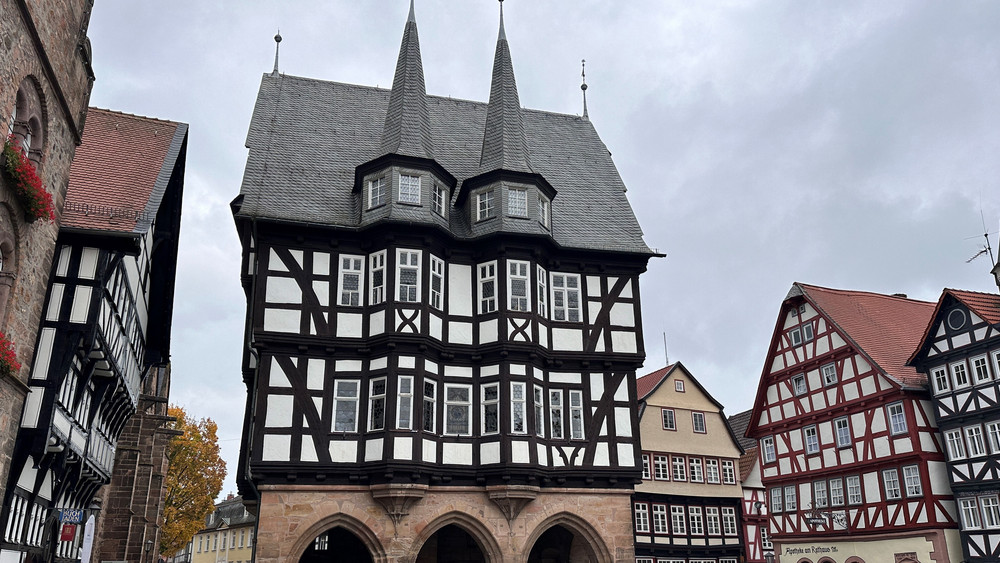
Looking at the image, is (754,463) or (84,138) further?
(754,463)

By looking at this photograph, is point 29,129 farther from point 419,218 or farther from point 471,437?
point 471,437

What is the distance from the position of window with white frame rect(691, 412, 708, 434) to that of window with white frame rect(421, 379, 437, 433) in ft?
68.4

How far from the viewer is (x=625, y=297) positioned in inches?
966

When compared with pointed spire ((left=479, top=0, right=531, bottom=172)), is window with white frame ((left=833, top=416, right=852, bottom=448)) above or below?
below

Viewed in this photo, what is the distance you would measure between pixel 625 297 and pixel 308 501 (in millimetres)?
10890

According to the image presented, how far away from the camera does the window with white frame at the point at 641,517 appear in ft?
119

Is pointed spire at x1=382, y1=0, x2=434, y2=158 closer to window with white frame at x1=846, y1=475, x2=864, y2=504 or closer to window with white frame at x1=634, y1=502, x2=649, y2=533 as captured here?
window with white frame at x1=634, y1=502, x2=649, y2=533

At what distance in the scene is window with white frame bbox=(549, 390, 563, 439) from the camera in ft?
73.6

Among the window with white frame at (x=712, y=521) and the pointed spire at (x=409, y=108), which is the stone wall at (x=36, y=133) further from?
the window with white frame at (x=712, y=521)

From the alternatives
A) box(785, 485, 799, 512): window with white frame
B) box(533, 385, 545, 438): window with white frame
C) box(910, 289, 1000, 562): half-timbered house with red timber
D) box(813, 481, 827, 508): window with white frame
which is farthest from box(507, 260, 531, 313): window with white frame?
box(785, 485, 799, 512): window with white frame

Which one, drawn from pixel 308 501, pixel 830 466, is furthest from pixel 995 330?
pixel 308 501

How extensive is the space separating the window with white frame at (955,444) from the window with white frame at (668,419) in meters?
12.1

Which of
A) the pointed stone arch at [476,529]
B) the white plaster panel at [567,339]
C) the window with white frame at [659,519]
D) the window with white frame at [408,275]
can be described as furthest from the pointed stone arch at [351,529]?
the window with white frame at [659,519]

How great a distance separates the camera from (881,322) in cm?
3512
